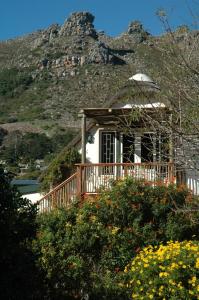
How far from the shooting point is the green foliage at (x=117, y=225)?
12156mm

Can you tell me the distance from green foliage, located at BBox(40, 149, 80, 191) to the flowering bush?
14.7m

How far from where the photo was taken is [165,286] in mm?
8484

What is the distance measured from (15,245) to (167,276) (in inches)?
107

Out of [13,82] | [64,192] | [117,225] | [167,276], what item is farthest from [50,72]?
[167,276]

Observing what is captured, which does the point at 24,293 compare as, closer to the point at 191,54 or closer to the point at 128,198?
the point at 191,54

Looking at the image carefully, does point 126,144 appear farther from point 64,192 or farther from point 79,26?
point 79,26

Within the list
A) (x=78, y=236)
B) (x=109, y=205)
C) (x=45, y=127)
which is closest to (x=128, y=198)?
(x=109, y=205)

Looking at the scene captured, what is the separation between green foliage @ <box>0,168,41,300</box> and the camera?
667cm

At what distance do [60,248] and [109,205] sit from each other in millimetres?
1961

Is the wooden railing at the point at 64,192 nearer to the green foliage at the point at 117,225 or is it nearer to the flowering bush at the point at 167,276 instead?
the green foliage at the point at 117,225

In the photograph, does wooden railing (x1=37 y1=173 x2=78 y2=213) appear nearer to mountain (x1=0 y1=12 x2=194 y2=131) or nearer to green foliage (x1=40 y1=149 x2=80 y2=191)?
green foliage (x1=40 y1=149 x2=80 y2=191)

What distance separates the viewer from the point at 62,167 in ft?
78.2

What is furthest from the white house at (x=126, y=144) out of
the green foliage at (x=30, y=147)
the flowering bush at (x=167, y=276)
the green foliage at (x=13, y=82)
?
the green foliage at (x=13, y=82)

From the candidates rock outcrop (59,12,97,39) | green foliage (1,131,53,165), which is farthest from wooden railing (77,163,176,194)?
rock outcrop (59,12,97,39)
